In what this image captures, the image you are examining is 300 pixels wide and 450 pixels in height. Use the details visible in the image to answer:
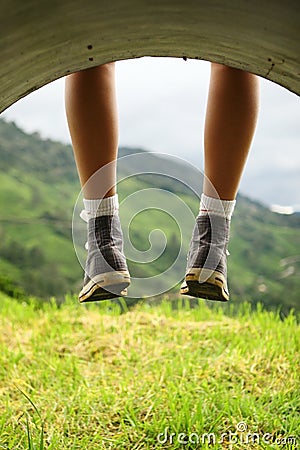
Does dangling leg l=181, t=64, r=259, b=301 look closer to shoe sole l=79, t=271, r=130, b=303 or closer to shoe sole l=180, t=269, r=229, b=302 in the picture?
shoe sole l=180, t=269, r=229, b=302

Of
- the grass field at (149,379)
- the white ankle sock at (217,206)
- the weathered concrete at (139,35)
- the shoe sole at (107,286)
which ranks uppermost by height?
the weathered concrete at (139,35)

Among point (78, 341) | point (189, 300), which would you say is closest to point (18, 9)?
point (78, 341)

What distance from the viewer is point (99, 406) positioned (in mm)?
1906

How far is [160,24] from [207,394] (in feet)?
4.39

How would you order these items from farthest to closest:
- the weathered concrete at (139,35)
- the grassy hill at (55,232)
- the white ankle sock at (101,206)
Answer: the grassy hill at (55,232) → the white ankle sock at (101,206) → the weathered concrete at (139,35)

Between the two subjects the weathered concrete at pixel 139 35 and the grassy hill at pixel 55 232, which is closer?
the weathered concrete at pixel 139 35

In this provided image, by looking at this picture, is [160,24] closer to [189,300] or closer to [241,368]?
[241,368]

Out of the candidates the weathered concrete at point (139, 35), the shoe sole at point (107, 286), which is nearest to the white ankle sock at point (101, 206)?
the shoe sole at point (107, 286)

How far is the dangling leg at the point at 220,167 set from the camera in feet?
5.15

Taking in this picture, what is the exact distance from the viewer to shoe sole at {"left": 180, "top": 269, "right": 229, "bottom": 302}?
62.1 inches

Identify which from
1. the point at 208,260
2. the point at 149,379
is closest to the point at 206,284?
the point at 208,260

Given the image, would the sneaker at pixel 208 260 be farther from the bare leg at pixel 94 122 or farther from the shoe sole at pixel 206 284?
the bare leg at pixel 94 122

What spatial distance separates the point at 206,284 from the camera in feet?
5.18

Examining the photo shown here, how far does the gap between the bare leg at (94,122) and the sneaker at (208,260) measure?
0.98ft
